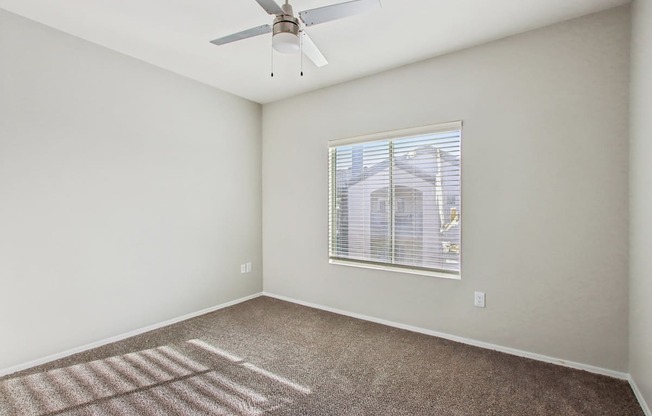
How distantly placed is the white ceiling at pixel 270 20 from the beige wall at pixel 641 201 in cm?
47

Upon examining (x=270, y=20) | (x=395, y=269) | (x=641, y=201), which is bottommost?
(x=395, y=269)

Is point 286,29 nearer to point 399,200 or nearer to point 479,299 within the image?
point 399,200

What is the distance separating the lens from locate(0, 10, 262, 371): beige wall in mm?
2336

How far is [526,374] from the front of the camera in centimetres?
225

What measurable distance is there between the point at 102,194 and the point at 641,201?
13.6 feet

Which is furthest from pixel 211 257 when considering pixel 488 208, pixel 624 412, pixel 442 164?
pixel 624 412

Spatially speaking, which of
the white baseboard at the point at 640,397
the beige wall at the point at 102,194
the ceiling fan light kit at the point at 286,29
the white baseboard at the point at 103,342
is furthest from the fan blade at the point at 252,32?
the white baseboard at the point at 640,397

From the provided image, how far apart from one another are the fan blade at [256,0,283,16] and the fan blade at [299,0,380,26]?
148mm

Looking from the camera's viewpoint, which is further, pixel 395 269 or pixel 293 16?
pixel 395 269

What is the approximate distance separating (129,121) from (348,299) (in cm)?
295

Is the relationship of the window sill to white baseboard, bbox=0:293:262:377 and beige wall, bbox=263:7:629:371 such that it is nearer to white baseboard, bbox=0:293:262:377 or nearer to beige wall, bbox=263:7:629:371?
beige wall, bbox=263:7:629:371

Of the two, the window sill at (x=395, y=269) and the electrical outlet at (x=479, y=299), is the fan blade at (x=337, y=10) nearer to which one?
the window sill at (x=395, y=269)

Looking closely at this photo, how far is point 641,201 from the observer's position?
194 centimetres

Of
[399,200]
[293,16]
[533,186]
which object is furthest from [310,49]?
[533,186]
